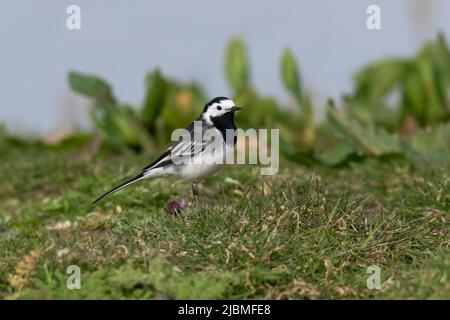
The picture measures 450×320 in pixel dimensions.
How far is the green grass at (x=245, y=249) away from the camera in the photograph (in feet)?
20.0

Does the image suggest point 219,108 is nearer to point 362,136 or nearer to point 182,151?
point 182,151

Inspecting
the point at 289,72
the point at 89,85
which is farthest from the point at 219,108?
the point at 289,72

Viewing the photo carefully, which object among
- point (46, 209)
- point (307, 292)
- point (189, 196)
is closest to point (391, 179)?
point (189, 196)

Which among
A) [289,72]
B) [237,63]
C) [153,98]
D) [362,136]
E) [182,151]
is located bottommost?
[362,136]

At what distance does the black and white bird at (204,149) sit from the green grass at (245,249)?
441mm

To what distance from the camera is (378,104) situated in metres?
14.1

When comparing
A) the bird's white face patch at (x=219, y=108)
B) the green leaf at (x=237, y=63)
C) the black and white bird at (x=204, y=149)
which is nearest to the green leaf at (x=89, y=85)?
the green leaf at (x=237, y=63)

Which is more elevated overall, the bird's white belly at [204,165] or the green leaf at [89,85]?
the green leaf at [89,85]

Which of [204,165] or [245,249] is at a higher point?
[204,165]

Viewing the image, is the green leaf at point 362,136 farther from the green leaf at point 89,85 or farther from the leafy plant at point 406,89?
the green leaf at point 89,85

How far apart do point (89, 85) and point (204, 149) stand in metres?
4.37

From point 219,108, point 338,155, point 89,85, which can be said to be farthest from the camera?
point 89,85

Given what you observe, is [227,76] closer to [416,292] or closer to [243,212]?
[243,212]

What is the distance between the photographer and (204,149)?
26.3 feet
